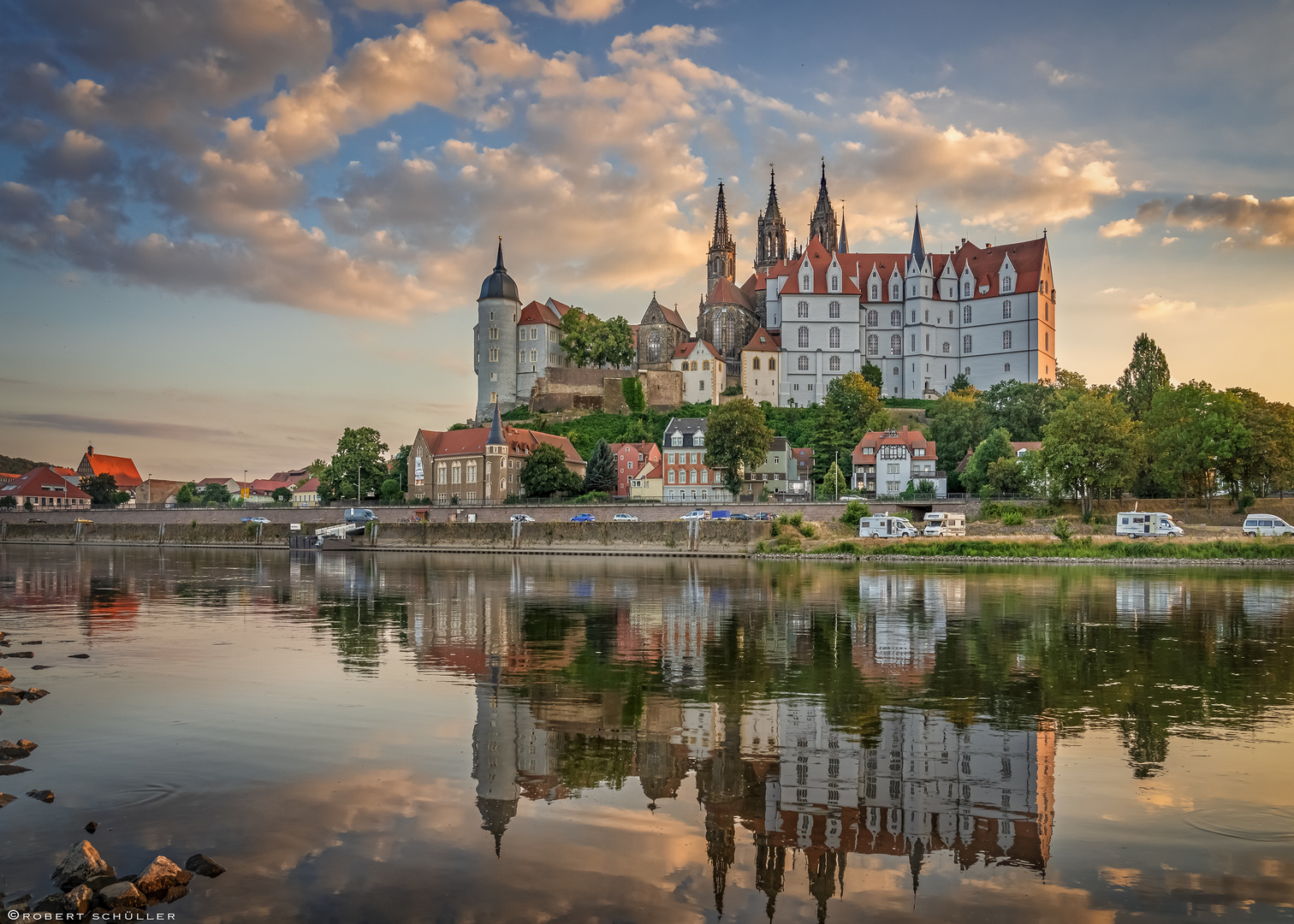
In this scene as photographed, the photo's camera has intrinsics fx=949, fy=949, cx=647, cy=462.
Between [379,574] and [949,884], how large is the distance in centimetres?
4474

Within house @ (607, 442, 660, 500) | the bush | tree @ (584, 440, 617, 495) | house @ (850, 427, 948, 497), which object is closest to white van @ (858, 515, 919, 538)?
the bush

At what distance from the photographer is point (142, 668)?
1988 cm

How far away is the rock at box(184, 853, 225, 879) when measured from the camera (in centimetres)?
879

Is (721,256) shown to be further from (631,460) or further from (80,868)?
(80,868)

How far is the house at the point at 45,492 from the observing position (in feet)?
419

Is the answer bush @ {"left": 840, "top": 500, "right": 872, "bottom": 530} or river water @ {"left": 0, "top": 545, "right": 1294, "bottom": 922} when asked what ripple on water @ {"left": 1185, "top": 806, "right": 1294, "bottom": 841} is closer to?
river water @ {"left": 0, "top": 545, "right": 1294, "bottom": 922}

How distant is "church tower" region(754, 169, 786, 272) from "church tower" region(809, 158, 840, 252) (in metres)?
5.98

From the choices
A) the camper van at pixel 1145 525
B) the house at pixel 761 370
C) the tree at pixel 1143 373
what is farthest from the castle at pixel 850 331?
the camper van at pixel 1145 525

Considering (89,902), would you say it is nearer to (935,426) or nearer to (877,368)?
(935,426)

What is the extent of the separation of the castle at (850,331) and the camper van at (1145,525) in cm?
5681

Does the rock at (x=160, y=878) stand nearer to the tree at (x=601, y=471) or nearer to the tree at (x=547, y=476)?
the tree at (x=547, y=476)

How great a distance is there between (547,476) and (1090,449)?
1748 inches

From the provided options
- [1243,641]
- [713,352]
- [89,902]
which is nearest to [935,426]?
[713,352]

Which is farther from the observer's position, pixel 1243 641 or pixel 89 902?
→ pixel 1243 641
